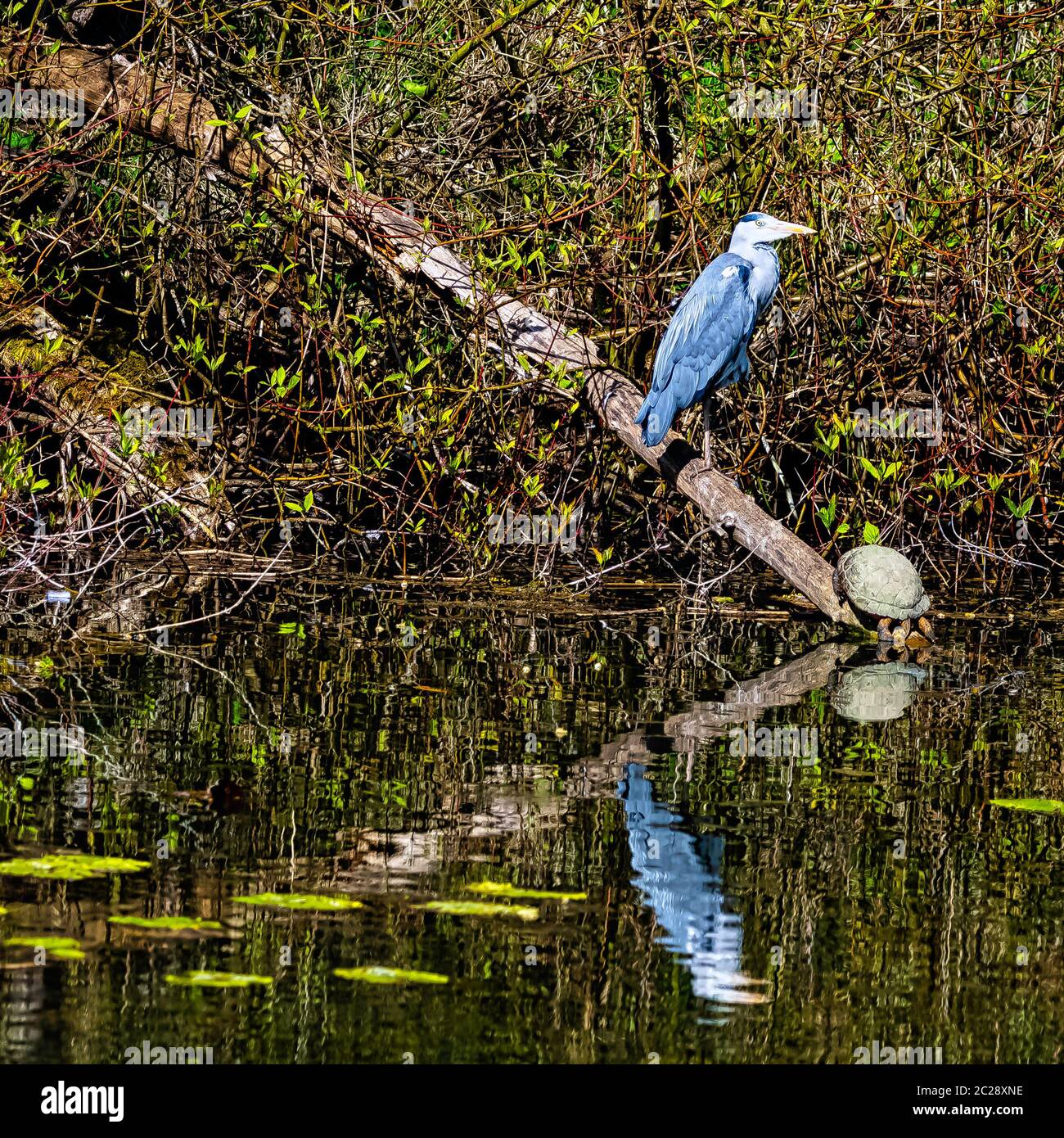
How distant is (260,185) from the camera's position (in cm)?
781

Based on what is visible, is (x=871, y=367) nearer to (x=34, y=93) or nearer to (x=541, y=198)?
(x=541, y=198)

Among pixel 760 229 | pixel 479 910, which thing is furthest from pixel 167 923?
pixel 760 229

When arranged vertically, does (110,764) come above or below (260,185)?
below

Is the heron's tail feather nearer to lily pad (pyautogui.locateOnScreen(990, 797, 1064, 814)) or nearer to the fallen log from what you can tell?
the fallen log

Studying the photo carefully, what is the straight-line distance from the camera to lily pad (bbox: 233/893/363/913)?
3.38 meters

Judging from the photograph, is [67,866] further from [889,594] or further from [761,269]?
[761,269]

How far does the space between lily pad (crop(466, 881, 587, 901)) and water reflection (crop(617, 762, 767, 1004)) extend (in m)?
0.17

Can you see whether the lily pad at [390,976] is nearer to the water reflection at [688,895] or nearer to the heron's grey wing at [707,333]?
the water reflection at [688,895]

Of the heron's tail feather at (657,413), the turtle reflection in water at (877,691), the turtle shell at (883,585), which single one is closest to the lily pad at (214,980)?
the turtle reflection in water at (877,691)

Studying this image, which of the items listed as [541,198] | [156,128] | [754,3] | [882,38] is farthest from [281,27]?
[882,38]

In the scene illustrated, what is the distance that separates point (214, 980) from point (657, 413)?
4573mm

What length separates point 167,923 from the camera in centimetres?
323

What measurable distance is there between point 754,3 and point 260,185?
253 cm

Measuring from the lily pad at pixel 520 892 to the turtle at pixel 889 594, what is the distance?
332cm
